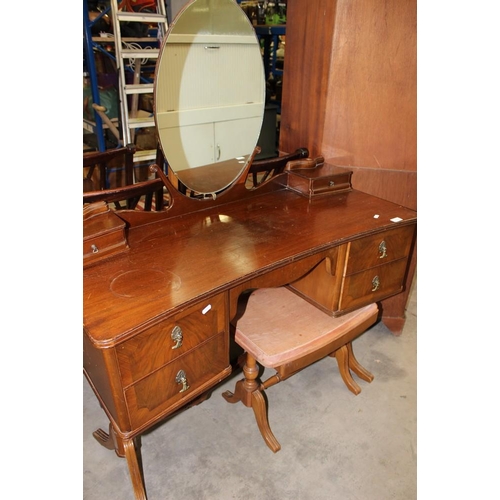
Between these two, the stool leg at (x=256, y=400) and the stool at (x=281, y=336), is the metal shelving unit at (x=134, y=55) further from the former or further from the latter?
the stool leg at (x=256, y=400)

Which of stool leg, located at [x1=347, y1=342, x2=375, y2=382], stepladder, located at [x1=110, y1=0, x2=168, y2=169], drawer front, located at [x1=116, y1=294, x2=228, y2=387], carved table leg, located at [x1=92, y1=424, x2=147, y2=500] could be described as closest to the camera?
drawer front, located at [x1=116, y1=294, x2=228, y2=387]

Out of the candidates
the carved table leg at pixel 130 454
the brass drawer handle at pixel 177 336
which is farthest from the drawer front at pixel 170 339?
the carved table leg at pixel 130 454

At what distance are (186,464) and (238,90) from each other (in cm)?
138

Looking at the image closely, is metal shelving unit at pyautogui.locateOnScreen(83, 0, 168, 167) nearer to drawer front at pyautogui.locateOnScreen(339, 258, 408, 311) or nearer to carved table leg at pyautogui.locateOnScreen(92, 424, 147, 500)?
drawer front at pyautogui.locateOnScreen(339, 258, 408, 311)

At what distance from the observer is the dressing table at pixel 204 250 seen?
1.00 meters

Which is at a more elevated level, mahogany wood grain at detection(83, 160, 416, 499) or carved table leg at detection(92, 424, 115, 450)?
mahogany wood grain at detection(83, 160, 416, 499)

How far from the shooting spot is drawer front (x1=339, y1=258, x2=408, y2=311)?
1497 millimetres

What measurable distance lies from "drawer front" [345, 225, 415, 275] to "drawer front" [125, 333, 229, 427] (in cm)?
55

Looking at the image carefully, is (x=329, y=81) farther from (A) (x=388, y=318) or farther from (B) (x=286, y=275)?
(A) (x=388, y=318)

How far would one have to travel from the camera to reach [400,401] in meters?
1.77

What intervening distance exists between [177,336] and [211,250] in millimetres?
A: 300

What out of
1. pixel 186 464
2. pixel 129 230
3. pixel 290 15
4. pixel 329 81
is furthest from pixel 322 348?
pixel 290 15

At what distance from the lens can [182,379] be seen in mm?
1116

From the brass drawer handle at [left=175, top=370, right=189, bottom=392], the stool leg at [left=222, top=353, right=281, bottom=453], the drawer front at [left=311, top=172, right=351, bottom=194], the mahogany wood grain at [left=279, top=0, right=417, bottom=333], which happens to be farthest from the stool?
the mahogany wood grain at [left=279, top=0, right=417, bottom=333]
